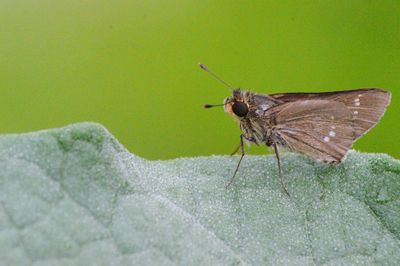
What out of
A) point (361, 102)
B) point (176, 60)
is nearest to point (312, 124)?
point (361, 102)

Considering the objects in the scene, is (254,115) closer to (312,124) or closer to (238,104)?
(238,104)

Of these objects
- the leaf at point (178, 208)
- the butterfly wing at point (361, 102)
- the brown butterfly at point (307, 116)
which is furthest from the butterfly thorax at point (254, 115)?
the leaf at point (178, 208)

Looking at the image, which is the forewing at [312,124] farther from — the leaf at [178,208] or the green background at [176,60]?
the green background at [176,60]

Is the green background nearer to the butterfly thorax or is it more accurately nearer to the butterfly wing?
the butterfly thorax

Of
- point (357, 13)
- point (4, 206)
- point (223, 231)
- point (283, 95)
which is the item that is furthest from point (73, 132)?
point (357, 13)

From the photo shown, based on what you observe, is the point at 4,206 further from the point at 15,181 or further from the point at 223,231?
the point at 223,231

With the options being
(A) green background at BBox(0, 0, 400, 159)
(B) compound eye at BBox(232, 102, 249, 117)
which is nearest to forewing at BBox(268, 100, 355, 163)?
(B) compound eye at BBox(232, 102, 249, 117)
